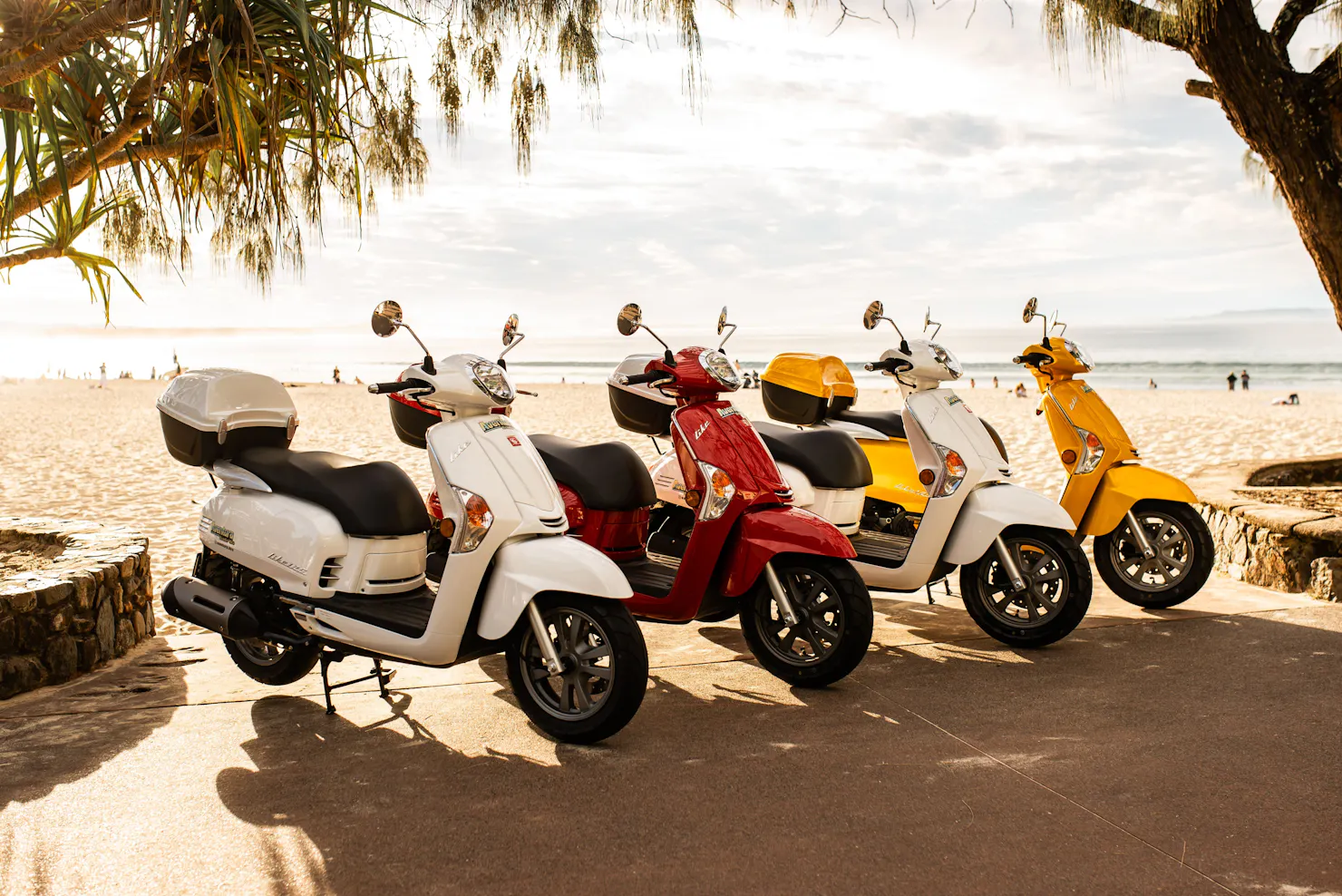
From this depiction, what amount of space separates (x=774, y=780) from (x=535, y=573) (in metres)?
0.94

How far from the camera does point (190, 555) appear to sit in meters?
6.80

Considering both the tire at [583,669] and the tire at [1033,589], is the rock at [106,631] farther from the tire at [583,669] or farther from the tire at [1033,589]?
the tire at [1033,589]

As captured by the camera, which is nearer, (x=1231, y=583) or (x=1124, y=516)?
(x=1124, y=516)

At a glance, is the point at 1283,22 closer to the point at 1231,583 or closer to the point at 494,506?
the point at 1231,583

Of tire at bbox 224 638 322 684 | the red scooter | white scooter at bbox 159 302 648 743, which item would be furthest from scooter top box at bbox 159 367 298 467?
the red scooter

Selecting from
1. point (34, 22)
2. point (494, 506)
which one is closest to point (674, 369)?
point (494, 506)

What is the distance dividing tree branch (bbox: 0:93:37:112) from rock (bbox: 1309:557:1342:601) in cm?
625

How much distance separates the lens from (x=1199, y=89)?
7.12 meters

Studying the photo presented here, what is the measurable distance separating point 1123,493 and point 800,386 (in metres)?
1.64

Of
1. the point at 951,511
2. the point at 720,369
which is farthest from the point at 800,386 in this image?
the point at 720,369

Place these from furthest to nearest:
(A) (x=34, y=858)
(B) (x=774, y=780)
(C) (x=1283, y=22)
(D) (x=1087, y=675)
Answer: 1. (C) (x=1283, y=22)
2. (D) (x=1087, y=675)
3. (B) (x=774, y=780)
4. (A) (x=34, y=858)

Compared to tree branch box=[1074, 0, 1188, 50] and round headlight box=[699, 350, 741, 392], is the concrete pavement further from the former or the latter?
tree branch box=[1074, 0, 1188, 50]

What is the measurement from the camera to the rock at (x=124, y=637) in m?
4.46

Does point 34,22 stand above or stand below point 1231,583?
above
